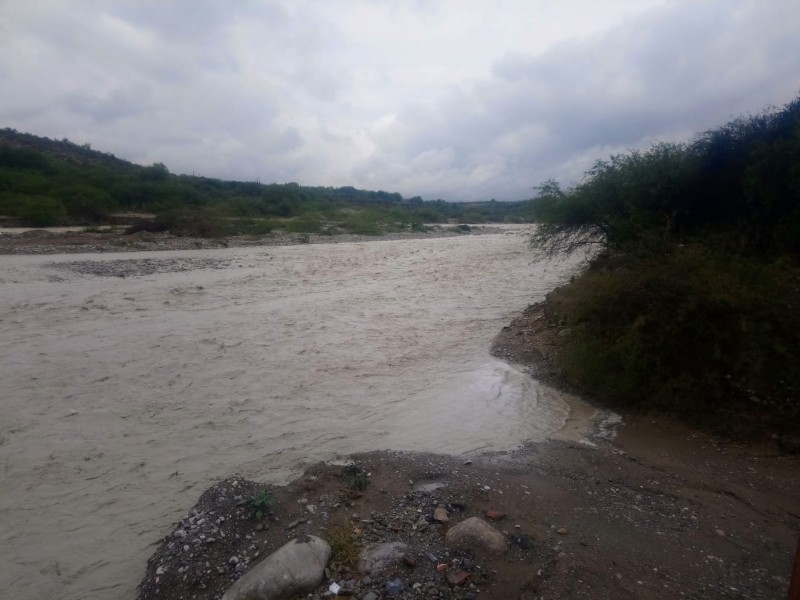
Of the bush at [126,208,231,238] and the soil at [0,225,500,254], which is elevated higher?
the bush at [126,208,231,238]

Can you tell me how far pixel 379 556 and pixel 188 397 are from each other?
18.9 ft

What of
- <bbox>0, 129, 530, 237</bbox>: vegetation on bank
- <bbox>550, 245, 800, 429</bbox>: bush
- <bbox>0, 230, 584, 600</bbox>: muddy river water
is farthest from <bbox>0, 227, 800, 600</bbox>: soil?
<bbox>0, 129, 530, 237</bbox>: vegetation on bank

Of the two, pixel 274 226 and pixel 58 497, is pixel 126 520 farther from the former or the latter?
pixel 274 226

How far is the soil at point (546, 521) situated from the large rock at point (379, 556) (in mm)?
86

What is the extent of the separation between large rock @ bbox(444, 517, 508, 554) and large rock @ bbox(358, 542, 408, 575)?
0.43m

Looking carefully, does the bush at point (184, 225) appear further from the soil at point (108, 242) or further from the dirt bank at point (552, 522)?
the dirt bank at point (552, 522)

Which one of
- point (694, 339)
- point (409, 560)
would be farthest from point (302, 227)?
point (409, 560)

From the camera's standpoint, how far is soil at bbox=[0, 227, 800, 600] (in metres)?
4.05

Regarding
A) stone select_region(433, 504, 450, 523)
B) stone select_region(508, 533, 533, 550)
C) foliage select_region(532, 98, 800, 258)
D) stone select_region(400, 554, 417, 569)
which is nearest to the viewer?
stone select_region(400, 554, 417, 569)

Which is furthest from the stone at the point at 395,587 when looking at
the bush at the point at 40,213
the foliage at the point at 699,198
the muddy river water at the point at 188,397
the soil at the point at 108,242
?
the bush at the point at 40,213

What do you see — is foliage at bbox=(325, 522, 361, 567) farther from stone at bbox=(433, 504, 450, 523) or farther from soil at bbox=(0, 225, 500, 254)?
soil at bbox=(0, 225, 500, 254)

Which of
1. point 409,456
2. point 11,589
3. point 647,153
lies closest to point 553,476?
point 409,456

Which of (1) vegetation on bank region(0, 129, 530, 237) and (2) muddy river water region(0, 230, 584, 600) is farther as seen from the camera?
(1) vegetation on bank region(0, 129, 530, 237)

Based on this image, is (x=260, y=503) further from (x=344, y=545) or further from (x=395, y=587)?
(x=395, y=587)
